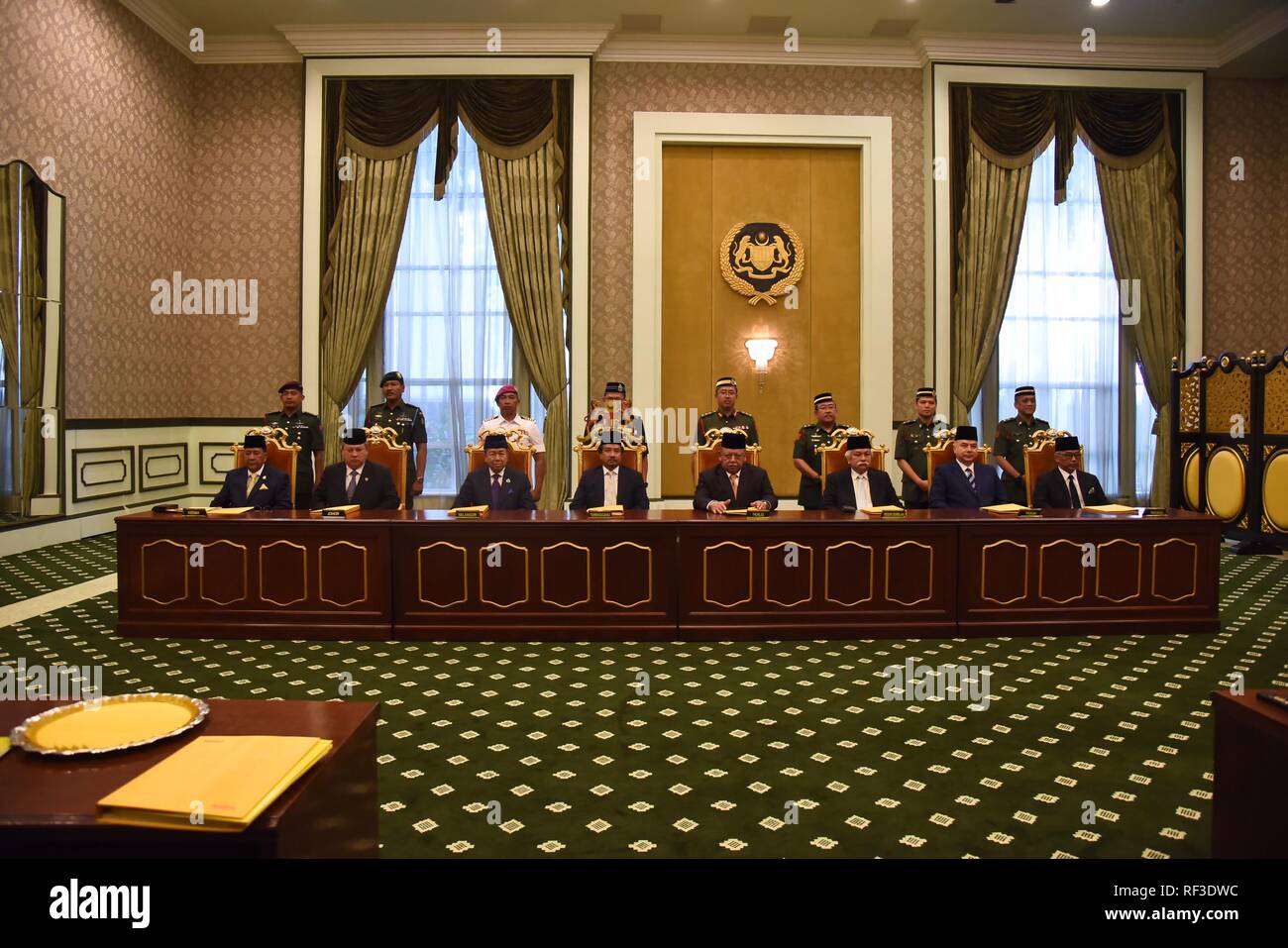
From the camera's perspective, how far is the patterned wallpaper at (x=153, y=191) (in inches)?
271

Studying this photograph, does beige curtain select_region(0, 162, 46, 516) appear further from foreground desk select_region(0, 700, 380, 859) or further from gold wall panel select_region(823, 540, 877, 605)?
foreground desk select_region(0, 700, 380, 859)

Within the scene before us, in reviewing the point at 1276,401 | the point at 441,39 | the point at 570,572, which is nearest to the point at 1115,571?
the point at 570,572

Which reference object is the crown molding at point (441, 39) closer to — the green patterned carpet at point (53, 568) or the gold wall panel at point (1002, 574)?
the green patterned carpet at point (53, 568)

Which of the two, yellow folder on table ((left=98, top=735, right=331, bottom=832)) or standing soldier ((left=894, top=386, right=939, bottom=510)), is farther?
standing soldier ((left=894, top=386, right=939, bottom=510))

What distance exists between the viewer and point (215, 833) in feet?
3.92

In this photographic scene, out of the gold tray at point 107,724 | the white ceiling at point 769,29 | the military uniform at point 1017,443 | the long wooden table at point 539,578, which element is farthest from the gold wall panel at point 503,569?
the white ceiling at point 769,29

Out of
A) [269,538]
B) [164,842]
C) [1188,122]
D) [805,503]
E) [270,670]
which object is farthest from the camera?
[1188,122]

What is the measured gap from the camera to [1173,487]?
317 inches

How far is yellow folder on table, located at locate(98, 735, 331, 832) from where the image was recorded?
1.20 m

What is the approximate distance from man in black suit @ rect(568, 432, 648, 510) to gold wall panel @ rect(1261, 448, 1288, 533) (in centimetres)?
494

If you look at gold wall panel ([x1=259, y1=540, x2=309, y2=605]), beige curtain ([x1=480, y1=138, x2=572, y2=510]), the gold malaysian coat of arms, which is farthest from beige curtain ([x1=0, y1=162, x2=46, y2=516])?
the gold malaysian coat of arms

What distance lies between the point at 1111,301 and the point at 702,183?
164 inches

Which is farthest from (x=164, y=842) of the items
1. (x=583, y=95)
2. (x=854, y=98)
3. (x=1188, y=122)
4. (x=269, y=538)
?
(x=1188, y=122)
